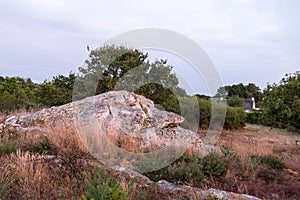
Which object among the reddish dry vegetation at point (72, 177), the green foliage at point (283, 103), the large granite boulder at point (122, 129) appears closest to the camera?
the reddish dry vegetation at point (72, 177)

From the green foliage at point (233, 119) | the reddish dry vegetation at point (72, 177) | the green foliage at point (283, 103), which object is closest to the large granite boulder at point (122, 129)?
the reddish dry vegetation at point (72, 177)

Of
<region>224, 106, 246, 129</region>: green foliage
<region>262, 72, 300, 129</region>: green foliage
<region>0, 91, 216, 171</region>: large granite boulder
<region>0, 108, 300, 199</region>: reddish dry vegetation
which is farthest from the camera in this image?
<region>224, 106, 246, 129</region>: green foliage

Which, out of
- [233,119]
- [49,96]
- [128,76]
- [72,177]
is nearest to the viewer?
[72,177]

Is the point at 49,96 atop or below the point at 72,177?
atop

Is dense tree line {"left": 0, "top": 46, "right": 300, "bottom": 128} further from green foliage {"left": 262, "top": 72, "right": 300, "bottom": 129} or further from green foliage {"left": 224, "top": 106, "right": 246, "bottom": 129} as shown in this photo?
green foliage {"left": 224, "top": 106, "right": 246, "bottom": 129}

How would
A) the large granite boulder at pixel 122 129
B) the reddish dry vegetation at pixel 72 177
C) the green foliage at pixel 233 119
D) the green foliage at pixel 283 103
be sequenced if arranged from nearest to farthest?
the reddish dry vegetation at pixel 72 177 → the large granite boulder at pixel 122 129 → the green foliage at pixel 283 103 → the green foliage at pixel 233 119

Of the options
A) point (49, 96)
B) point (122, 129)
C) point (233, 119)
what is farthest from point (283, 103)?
point (49, 96)

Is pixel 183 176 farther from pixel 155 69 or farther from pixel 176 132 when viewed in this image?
pixel 155 69

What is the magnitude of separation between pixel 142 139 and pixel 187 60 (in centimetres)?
233

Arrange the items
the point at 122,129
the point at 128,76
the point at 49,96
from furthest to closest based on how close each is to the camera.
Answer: the point at 49,96 → the point at 128,76 → the point at 122,129

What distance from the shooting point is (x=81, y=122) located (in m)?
8.02

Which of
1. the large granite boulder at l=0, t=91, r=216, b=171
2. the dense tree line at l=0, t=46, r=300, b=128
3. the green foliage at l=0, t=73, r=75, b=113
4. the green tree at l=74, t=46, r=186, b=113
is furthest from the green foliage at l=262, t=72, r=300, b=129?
the green foliage at l=0, t=73, r=75, b=113

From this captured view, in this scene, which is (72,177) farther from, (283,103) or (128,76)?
(283,103)

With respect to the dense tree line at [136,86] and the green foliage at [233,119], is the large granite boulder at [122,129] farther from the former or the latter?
the green foliage at [233,119]
